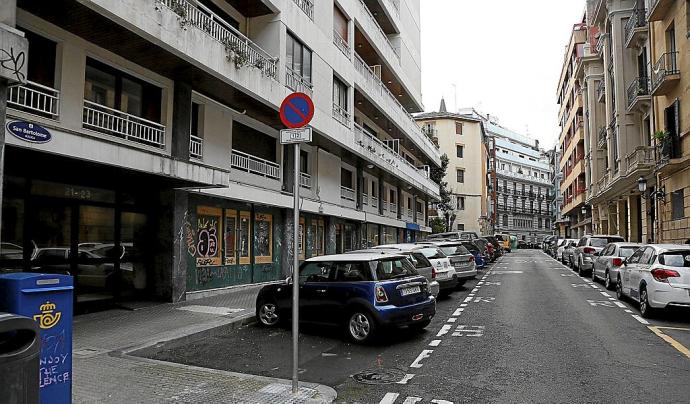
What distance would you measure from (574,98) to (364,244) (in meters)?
34.6

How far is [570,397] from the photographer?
5.84m

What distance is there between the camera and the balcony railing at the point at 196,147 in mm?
13910

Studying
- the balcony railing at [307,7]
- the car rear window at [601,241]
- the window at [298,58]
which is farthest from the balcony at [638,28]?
the window at [298,58]

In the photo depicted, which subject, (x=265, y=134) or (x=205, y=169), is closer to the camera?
(x=205, y=169)

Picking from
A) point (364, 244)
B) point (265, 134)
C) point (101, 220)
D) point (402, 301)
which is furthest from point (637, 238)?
point (101, 220)

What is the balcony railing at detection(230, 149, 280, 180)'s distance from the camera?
1595cm

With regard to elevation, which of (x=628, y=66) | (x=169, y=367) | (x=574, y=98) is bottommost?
(x=169, y=367)

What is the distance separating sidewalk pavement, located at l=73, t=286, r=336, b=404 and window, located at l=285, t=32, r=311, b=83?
30.9 feet

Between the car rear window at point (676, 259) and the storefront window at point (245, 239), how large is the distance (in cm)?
1083

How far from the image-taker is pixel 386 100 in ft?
92.2

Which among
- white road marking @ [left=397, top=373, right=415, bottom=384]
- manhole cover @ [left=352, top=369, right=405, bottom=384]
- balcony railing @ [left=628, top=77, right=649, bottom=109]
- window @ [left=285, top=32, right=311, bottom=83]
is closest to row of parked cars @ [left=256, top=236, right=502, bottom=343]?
manhole cover @ [left=352, top=369, right=405, bottom=384]

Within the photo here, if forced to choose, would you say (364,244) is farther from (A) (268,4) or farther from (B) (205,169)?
(B) (205,169)

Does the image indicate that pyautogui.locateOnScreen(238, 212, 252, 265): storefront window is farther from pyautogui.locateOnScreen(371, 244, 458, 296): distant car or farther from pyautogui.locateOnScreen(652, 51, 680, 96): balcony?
pyautogui.locateOnScreen(652, 51, 680, 96): balcony

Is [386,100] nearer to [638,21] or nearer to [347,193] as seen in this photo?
[347,193]
